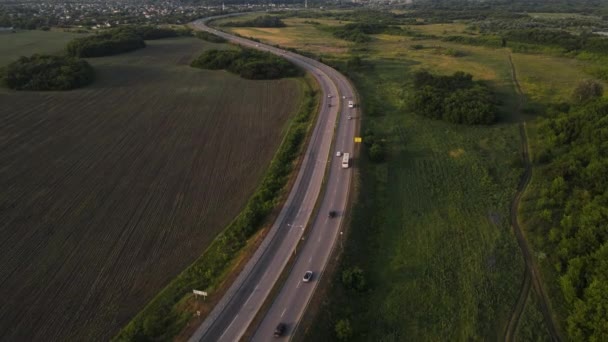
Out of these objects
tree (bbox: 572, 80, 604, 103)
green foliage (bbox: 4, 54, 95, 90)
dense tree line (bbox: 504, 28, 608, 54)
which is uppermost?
dense tree line (bbox: 504, 28, 608, 54)

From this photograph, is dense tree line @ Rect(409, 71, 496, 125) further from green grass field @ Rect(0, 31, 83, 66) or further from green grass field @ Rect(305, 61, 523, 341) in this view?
green grass field @ Rect(0, 31, 83, 66)

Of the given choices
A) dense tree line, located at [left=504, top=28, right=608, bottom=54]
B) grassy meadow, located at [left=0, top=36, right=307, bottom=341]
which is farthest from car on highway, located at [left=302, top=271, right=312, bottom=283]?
dense tree line, located at [left=504, top=28, right=608, bottom=54]

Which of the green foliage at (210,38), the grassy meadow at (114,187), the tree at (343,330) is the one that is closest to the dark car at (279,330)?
the tree at (343,330)

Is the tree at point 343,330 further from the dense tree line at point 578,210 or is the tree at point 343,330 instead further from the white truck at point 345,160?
the white truck at point 345,160

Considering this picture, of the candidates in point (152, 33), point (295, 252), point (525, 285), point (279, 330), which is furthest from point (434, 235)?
point (152, 33)

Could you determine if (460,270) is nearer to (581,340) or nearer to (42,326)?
(581,340)
